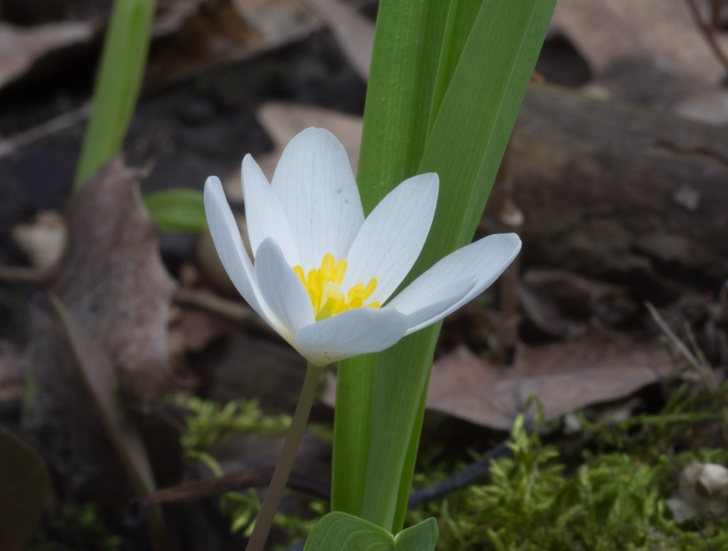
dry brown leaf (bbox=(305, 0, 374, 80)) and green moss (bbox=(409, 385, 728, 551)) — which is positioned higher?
dry brown leaf (bbox=(305, 0, 374, 80))

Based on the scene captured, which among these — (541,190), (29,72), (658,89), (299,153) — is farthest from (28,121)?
(299,153)

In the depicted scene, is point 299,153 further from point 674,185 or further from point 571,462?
point 674,185

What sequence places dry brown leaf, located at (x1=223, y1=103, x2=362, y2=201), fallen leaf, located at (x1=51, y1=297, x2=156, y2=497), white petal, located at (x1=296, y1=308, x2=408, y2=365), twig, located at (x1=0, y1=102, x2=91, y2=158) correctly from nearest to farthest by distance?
1. white petal, located at (x1=296, y1=308, x2=408, y2=365)
2. fallen leaf, located at (x1=51, y1=297, x2=156, y2=497)
3. dry brown leaf, located at (x1=223, y1=103, x2=362, y2=201)
4. twig, located at (x1=0, y1=102, x2=91, y2=158)

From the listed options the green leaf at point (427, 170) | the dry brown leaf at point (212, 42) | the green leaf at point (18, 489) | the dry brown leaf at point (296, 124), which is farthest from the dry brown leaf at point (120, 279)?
the dry brown leaf at point (212, 42)

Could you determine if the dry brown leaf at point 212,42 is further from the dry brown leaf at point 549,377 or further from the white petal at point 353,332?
the white petal at point 353,332

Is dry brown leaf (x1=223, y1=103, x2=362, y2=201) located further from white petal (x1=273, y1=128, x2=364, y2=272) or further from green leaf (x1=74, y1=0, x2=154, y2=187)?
white petal (x1=273, y1=128, x2=364, y2=272)

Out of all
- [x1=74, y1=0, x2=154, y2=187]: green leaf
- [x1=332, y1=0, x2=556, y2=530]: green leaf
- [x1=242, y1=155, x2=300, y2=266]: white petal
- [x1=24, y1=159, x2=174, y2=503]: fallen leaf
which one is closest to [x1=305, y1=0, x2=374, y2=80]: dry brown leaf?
[x1=74, y1=0, x2=154, y2=187]: green leaf
